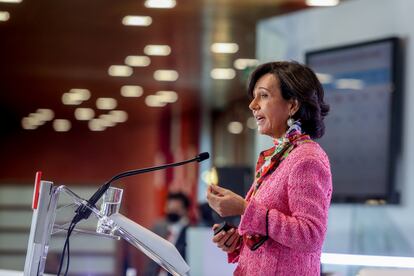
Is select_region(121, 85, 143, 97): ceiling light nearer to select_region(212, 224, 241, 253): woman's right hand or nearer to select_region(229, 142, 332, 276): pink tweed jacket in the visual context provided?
select_region(212, 224, 241, 253): woman's right hand

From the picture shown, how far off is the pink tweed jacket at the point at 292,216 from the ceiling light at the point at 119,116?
9819 millimetres

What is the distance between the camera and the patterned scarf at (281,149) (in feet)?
6.62

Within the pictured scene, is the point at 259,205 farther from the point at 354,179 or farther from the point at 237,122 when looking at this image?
the point at 237,122

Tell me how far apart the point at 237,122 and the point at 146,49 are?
168 inches

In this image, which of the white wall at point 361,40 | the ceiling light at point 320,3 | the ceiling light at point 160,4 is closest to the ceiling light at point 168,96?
the ceiling light at point 160,4

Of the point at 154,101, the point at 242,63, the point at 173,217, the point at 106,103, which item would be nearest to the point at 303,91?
the point at 173,217

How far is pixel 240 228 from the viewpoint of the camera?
6.32 feet

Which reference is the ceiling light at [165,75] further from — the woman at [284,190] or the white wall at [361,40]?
the woman at [284,190]

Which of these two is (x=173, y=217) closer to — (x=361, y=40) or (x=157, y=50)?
(x=157, y=50)

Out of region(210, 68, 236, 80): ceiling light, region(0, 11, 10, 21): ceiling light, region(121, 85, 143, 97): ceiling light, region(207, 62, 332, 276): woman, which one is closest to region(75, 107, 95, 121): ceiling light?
region(121, 85, 143, 97): ceiling light

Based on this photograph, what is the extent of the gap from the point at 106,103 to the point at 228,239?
9468mm

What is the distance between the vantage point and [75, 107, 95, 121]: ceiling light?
10984mm

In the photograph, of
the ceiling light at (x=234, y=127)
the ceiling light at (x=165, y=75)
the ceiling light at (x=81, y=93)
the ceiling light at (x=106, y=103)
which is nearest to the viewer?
the ceiling light at (x=81, y=93)

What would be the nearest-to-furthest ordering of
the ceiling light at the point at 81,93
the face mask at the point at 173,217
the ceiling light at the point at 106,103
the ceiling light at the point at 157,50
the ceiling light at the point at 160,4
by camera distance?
the ceiling light at the point at 160,4 → the face mask at the point at 173,217 → the ceiling light at the point at 157,50 → the ceiling light at the point at 81,93 → the ceiling light at the point at 106,103
